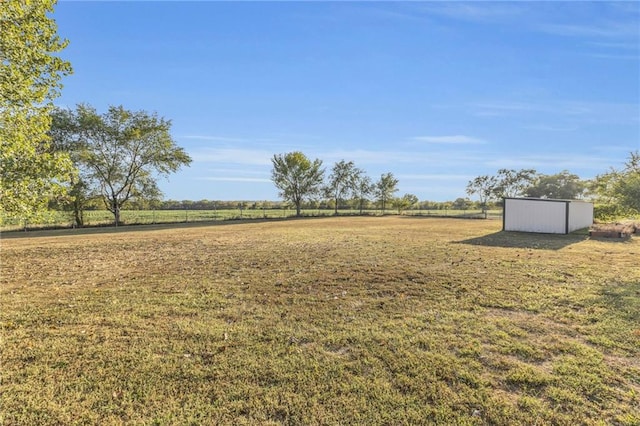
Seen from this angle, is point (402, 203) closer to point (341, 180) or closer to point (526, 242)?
point (341, 180)

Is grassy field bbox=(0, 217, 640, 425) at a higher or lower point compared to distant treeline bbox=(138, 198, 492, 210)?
lower

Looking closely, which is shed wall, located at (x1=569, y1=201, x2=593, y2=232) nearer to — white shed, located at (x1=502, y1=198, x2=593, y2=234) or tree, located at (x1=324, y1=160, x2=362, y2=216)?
white shed, located at (x1=502, y1=198, x2=593, y2=234)

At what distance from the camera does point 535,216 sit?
1867 centimetres

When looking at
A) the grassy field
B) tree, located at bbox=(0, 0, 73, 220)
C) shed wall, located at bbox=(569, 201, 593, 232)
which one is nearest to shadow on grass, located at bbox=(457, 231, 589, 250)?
shed wall, located at bbox=(569, 201, 593, 232)

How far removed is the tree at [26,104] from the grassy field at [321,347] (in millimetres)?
1854

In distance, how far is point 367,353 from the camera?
342cm

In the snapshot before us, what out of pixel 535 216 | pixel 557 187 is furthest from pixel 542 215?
pixel 557 187

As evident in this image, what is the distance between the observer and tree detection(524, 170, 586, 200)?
58.2m

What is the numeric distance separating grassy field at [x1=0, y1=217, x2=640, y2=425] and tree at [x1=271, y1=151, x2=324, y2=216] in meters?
34.3

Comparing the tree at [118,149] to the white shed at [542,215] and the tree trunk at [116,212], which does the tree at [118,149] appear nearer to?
the tree trunk at [116,212]

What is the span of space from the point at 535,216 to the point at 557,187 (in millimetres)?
51883

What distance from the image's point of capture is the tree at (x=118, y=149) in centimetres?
2484

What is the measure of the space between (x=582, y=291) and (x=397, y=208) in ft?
145

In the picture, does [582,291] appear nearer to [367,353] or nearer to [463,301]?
[463,301]
